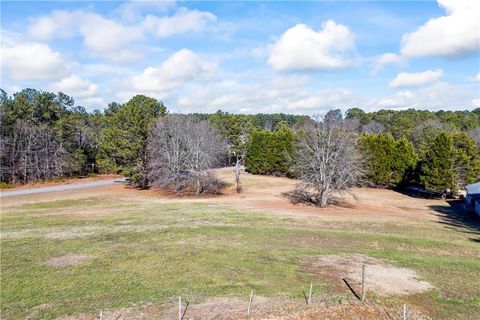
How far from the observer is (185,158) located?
47.1 meters

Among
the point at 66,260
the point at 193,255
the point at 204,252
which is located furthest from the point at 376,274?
the point at 66,260

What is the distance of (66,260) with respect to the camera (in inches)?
712

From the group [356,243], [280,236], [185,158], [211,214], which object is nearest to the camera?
[356,243]

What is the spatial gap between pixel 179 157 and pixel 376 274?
3463 cm

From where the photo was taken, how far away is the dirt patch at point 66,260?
1748 cm

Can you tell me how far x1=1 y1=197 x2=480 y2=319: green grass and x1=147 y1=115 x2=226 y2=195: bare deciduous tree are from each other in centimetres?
1370

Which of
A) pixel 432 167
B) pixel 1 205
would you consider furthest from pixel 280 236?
pixel 432 167

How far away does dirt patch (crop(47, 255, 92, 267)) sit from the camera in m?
17.5

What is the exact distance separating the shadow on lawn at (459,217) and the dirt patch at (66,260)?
2398 cm

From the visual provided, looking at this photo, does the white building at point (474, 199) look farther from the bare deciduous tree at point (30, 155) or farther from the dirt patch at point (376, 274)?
the bare deciduous tree at point (30, 155)

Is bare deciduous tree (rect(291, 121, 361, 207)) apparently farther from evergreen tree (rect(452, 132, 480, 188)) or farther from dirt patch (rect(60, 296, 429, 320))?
dirt patch (rect(60, 296, 429, 320))

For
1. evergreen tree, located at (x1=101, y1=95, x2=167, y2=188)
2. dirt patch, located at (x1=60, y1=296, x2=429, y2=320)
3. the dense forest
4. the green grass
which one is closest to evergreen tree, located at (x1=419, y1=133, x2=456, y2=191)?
the dense forest

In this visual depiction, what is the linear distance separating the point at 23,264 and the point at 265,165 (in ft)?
187

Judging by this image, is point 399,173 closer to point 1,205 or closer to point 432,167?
point 432,167
